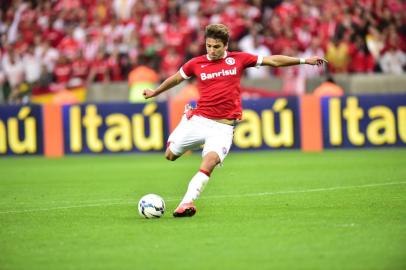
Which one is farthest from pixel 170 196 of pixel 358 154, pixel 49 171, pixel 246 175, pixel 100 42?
pixel 100 42

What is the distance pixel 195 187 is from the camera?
34.1ft

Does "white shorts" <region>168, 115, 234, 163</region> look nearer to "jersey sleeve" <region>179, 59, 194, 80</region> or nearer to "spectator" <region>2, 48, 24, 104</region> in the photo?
"jersey sleeve" <region>179, 59, 194, 80</region>

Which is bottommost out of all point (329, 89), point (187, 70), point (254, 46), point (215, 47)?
point (329, 89)

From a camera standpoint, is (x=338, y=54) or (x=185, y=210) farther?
(x=338, y=54)

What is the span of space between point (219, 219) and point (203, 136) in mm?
1144

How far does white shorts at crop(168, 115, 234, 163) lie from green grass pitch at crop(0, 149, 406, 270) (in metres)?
0.78

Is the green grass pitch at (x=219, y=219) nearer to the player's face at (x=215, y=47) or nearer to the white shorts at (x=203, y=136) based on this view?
the white shorts at (x=203, y=136)

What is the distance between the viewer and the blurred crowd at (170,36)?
23516mm

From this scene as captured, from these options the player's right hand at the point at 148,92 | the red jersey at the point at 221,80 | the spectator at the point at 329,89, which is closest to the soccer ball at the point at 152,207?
the red jersey at the point at 221,80

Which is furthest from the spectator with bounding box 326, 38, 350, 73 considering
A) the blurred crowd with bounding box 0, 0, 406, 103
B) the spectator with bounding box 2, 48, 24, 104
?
the spectator with bounding box 2, 48, 24, 104

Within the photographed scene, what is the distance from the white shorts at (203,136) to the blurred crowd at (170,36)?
41.5ft

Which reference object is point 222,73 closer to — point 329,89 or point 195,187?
point 195,187

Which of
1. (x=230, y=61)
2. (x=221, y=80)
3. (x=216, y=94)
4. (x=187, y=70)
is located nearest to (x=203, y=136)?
(x=216, y=94)

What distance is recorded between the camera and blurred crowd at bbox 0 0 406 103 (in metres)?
23.5
